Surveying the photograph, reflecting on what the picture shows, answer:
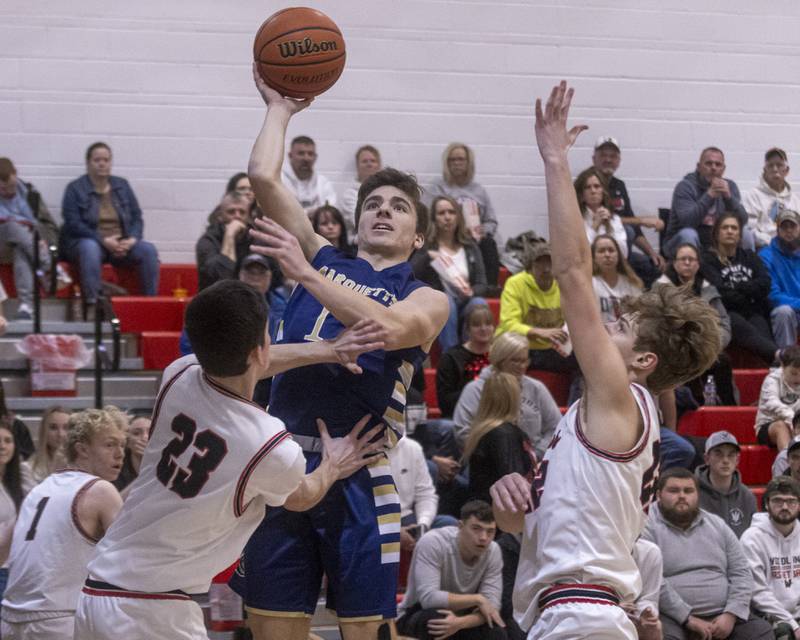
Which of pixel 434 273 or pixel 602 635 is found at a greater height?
pixel 434 273

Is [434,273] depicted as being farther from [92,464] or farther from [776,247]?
[92,464]

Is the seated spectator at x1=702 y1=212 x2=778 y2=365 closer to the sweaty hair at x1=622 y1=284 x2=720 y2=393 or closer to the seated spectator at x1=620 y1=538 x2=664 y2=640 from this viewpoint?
the seated spectator at x1=620 y1=538 x2=664 y2=640

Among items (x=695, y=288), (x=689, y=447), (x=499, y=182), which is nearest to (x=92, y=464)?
(x=689, y=447)

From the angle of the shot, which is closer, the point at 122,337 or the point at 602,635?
the point at 602,635

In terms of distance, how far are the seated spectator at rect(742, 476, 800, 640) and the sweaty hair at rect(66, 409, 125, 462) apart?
4.07 metres

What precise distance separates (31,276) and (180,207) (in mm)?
1854

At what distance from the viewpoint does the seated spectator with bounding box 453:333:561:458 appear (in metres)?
7.78

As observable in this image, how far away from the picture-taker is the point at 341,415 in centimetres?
419

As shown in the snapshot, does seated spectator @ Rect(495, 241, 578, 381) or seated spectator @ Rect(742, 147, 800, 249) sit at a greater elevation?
seated spectator @ Rect(742, 147, 800, 249)

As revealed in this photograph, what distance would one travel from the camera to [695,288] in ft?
33.2

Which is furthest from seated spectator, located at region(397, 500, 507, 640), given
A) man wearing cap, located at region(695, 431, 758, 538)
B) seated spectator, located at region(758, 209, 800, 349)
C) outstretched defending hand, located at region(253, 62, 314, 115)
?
seated spectator, located at region(758, 209, 800, 349)

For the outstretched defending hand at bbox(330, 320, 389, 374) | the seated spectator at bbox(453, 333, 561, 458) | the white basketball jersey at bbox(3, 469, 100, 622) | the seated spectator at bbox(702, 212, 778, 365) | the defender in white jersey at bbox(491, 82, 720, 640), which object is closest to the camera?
the defender in white jersey at bbox(491, 82, 720, 640)

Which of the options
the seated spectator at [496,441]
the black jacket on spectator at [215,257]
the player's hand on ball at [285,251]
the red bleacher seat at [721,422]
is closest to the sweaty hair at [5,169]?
the black jacket on spectator at [215,257]

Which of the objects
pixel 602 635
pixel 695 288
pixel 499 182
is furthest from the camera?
pixel 499 182
